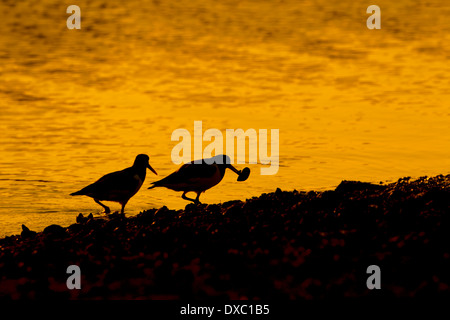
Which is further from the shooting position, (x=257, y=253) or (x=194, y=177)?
(x=194, y=177)

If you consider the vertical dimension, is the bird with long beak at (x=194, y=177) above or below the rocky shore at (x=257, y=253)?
above

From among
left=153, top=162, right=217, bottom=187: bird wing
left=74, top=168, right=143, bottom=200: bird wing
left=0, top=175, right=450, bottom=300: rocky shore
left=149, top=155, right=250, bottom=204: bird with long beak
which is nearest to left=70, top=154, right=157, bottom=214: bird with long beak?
left=74, top=168, right=143, bottom=200: bird wing

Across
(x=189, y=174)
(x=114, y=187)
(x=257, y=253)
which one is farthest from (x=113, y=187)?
(x=257, y=253)

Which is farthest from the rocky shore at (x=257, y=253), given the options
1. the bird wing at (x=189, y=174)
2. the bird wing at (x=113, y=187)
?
the bird wing at (x=189, y=174)

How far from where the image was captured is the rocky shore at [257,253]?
879cm

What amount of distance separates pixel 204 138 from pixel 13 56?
43.3ft

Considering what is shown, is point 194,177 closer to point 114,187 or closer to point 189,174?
point 189,174

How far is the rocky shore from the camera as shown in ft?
28.8

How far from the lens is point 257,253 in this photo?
31.7ft

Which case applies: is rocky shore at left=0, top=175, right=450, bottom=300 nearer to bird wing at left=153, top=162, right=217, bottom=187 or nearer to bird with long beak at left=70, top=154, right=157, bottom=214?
bird with long beak at left=70, top=154, right=157, bottom=214

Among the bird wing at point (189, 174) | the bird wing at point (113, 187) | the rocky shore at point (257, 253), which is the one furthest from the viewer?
the bird wing at point (189, 174)

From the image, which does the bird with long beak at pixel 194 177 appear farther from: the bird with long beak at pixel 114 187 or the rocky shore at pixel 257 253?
the rocky shore at pixel 257 253

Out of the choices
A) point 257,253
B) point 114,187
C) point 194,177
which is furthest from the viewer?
point 194,177
